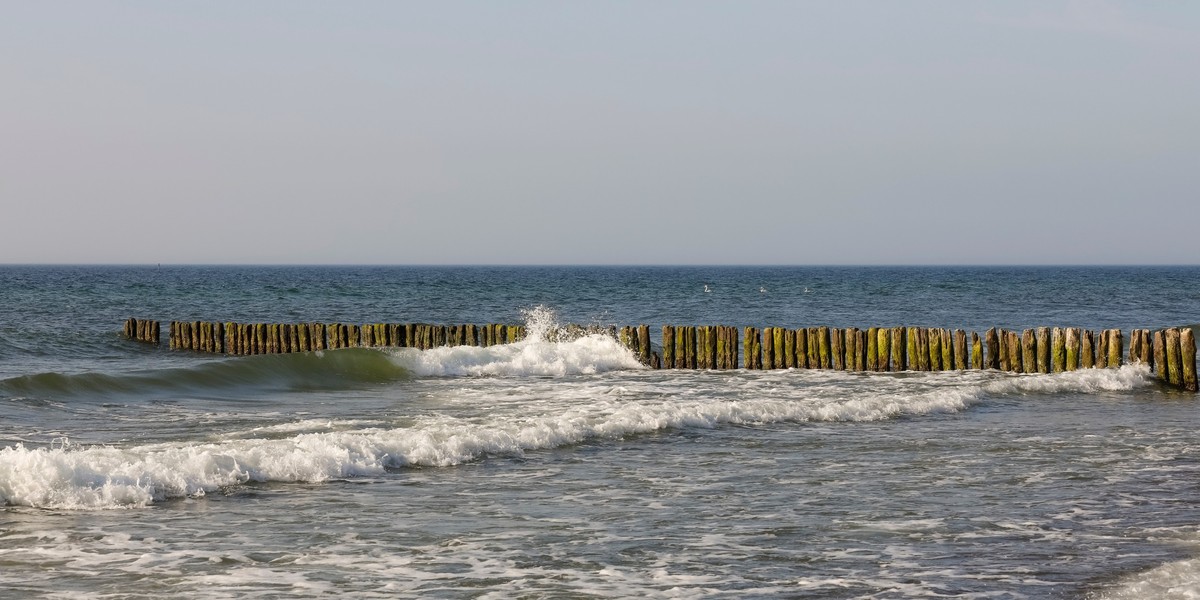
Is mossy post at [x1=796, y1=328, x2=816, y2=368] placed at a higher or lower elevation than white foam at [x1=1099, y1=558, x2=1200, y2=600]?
higher

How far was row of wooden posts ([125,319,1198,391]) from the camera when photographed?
20969 millimetres

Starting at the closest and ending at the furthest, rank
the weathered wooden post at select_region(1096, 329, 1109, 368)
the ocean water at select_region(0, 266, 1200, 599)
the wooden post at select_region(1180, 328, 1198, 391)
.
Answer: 1. the ocean water at select_region(0, 266, 1200, 599)
2. the wooden post at select_region(1180, 328, 1198, 391)
3. the weathered wooden post at select_region(1096, 329, 1109, 368)

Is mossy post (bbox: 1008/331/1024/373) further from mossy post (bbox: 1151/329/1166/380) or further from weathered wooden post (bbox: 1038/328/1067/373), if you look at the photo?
mossy post (bbox: 1151/329/1166/380)

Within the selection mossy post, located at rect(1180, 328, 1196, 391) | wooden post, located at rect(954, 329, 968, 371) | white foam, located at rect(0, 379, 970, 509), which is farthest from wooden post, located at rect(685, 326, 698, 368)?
mossy post, located at rect(1180, 328, 1196, 391)

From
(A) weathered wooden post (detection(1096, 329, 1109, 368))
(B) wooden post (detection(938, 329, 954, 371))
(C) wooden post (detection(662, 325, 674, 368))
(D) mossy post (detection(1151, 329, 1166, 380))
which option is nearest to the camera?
(D) mossy post (detection(1151, 329, 1166, 380))

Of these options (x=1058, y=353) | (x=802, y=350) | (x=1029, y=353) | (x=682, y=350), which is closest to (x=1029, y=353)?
(x=1029, y=353)

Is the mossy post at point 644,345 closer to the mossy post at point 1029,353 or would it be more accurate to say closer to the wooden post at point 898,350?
the wooden post at point 898,350

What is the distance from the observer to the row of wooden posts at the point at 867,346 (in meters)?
21.0

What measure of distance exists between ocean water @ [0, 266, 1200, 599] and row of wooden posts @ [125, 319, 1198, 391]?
2.60 feet

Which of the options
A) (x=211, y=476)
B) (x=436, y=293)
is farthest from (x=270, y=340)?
(x=436, y=293)

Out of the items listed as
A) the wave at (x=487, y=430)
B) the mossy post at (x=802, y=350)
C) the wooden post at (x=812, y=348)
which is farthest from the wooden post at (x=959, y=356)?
the mossy post at (x=802, y=350)

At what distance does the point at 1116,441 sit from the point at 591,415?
620 centimetres

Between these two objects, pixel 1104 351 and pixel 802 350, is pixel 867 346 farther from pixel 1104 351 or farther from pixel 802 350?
pixel 1104 351

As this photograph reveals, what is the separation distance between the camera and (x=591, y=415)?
15102 millimetres
